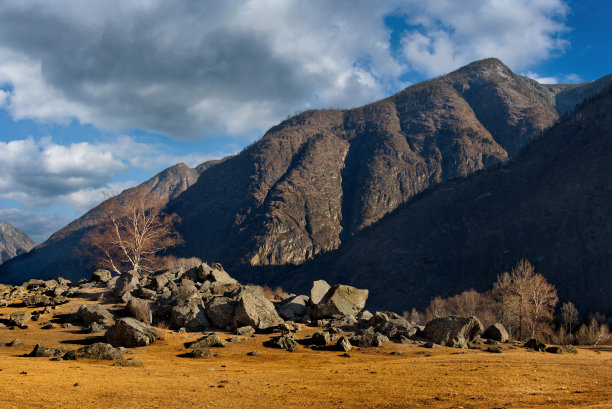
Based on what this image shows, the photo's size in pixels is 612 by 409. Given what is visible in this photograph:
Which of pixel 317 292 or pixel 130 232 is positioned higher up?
pixel 130 232

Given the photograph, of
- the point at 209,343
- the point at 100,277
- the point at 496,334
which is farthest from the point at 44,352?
the point at 496,334

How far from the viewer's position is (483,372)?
20.0m

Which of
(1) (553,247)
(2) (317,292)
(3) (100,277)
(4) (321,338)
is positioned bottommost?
(4) (321,338)

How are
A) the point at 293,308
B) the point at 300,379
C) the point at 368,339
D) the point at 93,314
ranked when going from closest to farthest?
the point at 300,379 → the point at 368,339 → the point at 93,314 → the point at 293,308

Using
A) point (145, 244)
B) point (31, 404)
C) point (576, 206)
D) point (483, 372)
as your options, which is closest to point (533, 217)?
point (576, 206)

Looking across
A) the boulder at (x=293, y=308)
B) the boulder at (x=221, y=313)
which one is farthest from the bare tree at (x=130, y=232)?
the boulder at (x=221, y=313)

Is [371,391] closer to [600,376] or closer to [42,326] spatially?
[600,376]

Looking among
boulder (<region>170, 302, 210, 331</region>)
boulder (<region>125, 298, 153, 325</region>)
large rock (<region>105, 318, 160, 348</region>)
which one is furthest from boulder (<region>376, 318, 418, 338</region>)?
boulder (<region>125, 298, 153, 325</region>)

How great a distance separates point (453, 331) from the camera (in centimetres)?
3014

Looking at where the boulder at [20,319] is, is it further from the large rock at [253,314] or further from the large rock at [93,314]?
the large rock at [253,314]

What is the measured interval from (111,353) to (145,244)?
37.8 m

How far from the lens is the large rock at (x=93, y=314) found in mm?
30016

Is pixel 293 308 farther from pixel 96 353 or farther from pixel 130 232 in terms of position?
pixel 130 232

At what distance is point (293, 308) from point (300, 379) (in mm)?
18945
